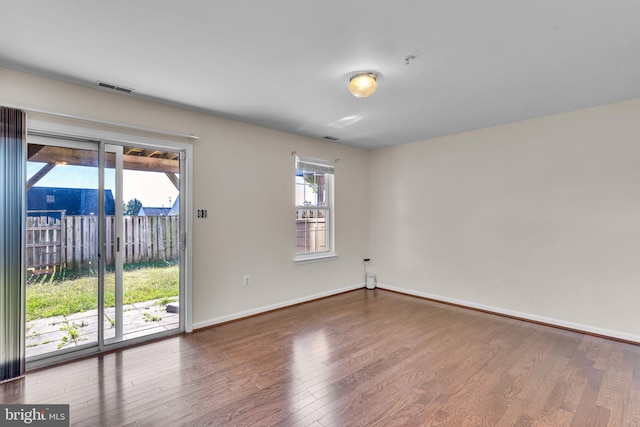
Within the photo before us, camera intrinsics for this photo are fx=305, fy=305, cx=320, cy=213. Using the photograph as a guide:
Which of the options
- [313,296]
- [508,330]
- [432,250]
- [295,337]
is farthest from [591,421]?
[313,296]

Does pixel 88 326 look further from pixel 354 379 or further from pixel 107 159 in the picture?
pixel 354 379

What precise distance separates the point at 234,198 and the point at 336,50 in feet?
7.50

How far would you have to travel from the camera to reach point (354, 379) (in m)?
2.50

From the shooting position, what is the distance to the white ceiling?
1.82 meters

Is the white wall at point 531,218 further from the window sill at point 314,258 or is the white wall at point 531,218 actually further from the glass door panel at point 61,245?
the glass door panel at point 61,245

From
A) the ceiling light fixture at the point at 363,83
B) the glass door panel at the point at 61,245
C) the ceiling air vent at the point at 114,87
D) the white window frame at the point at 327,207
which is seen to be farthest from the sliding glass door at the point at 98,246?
the ceiling light fixture at the point at 363,83

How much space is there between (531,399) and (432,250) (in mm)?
2714

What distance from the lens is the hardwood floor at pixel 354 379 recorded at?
2053 mm

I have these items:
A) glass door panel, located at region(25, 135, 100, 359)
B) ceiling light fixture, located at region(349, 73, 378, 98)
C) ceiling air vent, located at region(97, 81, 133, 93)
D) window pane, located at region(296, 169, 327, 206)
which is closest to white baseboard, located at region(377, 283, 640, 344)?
window pane, located at region(296, 169, 327, 206)

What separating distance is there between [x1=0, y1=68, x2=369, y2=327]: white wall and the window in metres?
0.17

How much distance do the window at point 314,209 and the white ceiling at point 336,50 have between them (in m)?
1.48

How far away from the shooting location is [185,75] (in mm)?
2664

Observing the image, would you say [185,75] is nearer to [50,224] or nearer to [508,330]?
[50,224]

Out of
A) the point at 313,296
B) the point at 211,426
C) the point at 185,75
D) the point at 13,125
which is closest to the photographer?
the point at 211,426
